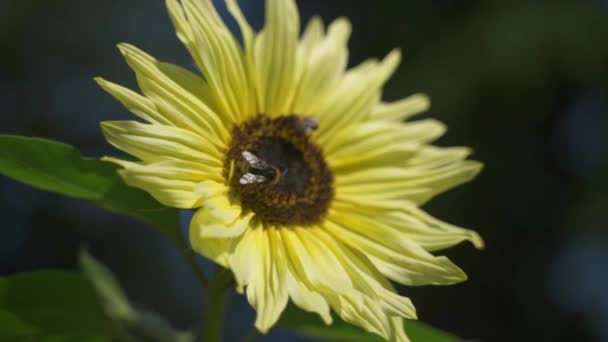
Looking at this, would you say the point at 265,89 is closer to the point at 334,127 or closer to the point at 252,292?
the point at 334,127

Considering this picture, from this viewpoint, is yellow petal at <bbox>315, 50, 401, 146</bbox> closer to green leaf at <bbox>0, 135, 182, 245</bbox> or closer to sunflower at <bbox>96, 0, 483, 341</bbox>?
sunflower at <bbox>96, 0, 483, 341</bbox>

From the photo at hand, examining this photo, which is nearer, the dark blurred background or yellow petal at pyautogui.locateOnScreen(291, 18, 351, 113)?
yellow petal at pyautogui.locateOnScreen(291, 18, 351, 113)

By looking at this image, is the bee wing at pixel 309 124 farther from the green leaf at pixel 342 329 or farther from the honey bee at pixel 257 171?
the green leaf at pixel 342 329

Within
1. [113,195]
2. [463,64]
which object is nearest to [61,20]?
[463,64]

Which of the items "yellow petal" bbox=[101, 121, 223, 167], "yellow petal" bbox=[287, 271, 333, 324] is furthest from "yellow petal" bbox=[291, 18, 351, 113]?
"yellow petal" bbox=[287, 271, 333, 324]

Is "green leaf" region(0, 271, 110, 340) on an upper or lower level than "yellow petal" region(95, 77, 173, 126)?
lower

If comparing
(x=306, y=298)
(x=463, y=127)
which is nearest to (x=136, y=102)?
(x=306, y=298)

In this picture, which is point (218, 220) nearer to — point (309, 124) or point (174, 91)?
point (174, 91)
